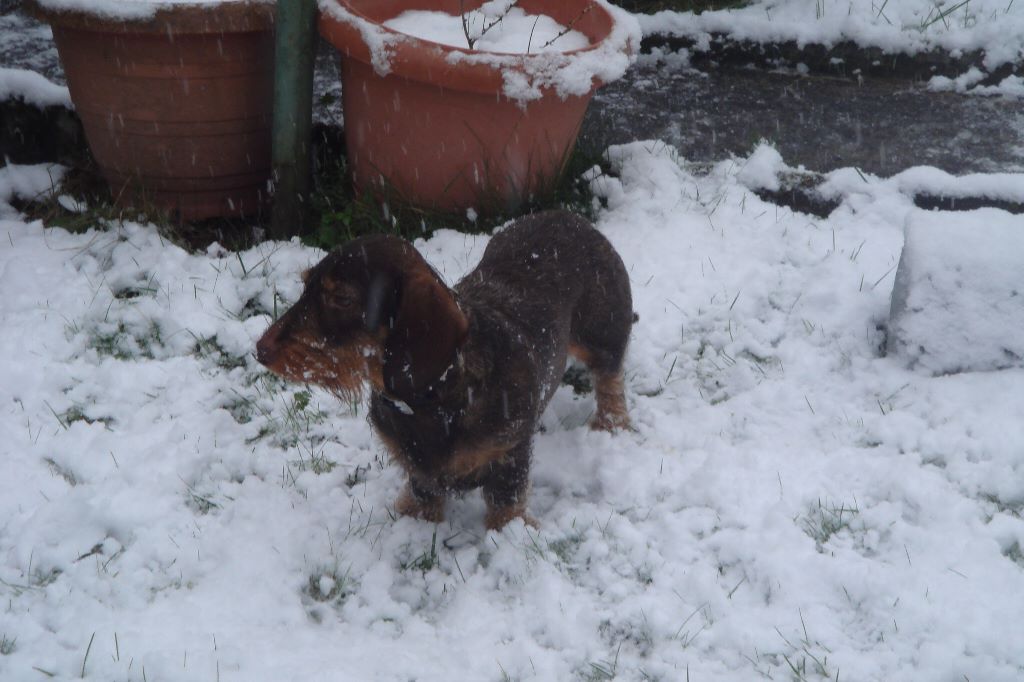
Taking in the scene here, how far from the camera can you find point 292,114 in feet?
14.1

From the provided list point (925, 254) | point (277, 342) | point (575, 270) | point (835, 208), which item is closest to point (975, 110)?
point (835, 208)

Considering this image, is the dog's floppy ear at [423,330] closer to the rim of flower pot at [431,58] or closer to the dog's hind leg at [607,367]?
the dog's hind leg at [607,367]

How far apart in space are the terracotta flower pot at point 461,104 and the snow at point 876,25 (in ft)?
6.07

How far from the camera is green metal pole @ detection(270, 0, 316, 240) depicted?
4.10 metres

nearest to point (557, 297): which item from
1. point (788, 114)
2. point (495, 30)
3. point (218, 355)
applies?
point (218, 355)

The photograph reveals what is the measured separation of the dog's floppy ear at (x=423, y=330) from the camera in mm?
2318

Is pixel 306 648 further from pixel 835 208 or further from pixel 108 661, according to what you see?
pixel 835 208

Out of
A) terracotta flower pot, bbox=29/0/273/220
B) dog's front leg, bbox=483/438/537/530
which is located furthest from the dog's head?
terracotta flower pot, bbox=29/0/273/220

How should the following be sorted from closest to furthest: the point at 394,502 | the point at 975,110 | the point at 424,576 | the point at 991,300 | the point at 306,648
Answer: the point at 306,648
the point at 424,576
the point at 394,502
the point at 991,300
the point at 975,110

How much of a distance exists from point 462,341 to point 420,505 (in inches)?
35.1

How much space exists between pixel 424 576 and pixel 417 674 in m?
0.41

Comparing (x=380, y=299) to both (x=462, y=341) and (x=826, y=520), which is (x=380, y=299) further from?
(x=826, y=520)

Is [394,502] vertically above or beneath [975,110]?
beneath

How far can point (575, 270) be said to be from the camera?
318 cm
